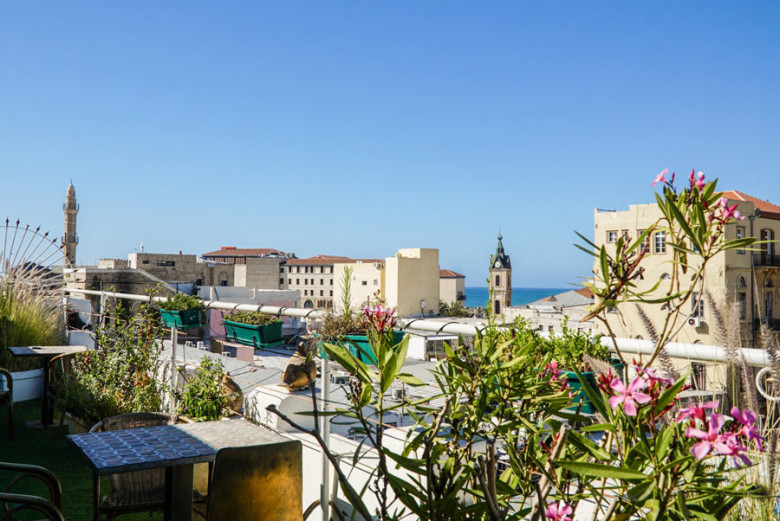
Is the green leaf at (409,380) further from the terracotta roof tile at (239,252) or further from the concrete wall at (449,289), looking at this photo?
the terracotta roof tile at (239,252)

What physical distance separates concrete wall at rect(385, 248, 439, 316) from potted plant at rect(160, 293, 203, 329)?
38.3m

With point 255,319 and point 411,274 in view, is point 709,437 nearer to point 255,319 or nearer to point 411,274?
point 255,319

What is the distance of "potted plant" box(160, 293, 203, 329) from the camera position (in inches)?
213

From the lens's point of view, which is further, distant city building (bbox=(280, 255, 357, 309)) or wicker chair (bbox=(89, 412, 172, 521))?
distant city building (bbox=(280, 255, 357, 309))

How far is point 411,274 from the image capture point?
4562cm

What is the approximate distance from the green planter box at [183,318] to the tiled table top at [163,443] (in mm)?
2677

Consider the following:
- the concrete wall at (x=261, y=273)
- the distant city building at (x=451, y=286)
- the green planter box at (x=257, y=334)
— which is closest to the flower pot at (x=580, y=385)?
the green planter box at (x=257, y=334)

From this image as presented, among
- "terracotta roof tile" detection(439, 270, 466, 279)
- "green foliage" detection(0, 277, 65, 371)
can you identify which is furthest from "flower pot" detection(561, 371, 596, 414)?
"terracotta roof tile" detection(439, 270, 466, 279)

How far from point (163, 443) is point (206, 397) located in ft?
4.02

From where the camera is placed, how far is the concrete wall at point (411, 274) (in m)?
45.0

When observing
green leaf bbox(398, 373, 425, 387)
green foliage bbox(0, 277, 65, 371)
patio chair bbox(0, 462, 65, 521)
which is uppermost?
green leaf bbox(398, 373, 425, 387)

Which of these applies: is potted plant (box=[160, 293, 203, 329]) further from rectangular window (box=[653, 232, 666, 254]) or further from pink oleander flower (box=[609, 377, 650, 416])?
pink oleander flower (box=[609, 377, 650, 416])

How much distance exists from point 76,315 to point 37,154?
33.5m

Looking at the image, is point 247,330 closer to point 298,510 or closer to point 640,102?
point 298,510
